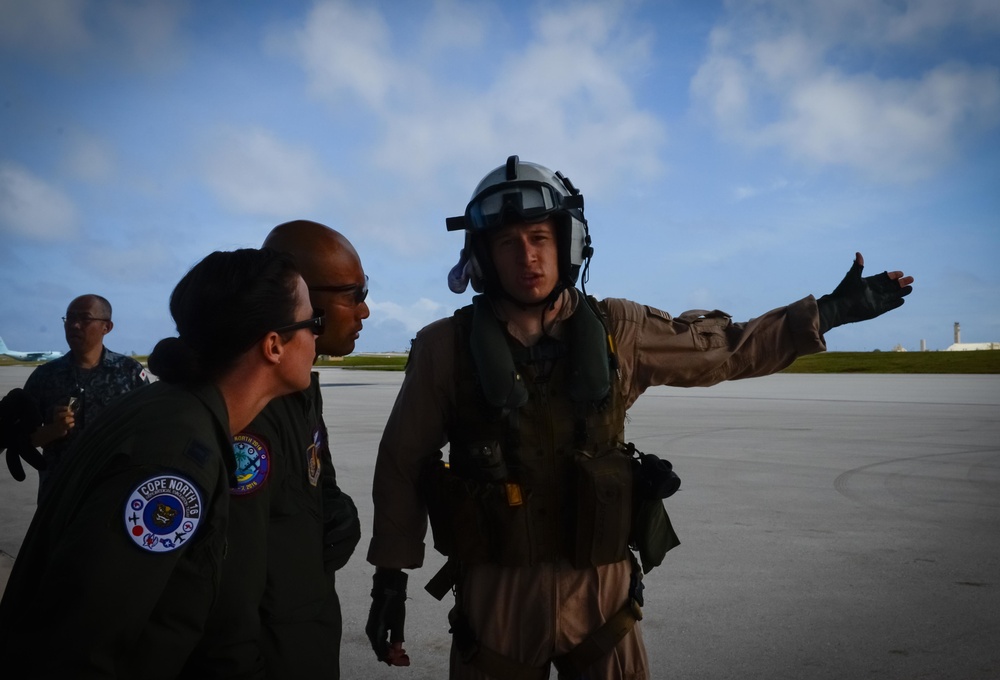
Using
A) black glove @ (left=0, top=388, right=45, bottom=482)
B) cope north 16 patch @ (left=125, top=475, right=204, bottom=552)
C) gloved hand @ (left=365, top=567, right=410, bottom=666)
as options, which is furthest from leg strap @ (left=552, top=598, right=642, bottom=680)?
black glove @ (left=0, top=388, right=45, bottom=482)

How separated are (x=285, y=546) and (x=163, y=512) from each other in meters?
0.69

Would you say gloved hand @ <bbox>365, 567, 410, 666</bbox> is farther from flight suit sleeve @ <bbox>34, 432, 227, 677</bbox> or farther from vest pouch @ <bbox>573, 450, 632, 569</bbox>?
flight suit sleeve @ <bbox>34, 432, 227, 677</bbox>

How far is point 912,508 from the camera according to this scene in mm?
6906

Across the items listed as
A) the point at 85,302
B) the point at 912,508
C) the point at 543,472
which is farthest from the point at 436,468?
the point at 912,508

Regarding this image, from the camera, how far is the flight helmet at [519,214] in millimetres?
2684

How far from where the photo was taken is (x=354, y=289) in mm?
2693

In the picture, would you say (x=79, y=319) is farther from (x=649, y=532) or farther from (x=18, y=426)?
(x=649, y=532)

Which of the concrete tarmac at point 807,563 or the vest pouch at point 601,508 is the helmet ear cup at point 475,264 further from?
the concrete tarmac at point 807,563

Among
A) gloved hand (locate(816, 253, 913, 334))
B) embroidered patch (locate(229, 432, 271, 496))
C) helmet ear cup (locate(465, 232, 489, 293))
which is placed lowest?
embroidered patch (locate(229, 432, 271, 496))

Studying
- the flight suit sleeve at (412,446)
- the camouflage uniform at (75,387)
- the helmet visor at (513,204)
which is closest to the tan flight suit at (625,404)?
the flight suit sleeve at (412,446)

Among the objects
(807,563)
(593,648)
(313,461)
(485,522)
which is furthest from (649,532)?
(807,563)

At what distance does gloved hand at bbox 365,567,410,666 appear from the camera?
2.50 metres

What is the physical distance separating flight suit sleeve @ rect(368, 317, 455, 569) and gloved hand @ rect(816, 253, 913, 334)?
1333 millimetres

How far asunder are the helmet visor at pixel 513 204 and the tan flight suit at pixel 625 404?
36 centimetres
